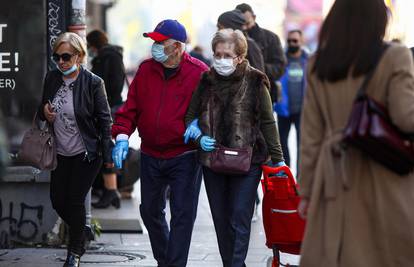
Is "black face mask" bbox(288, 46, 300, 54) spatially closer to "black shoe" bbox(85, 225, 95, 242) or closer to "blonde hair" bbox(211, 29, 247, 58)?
"black shoe" bbox(85, 225, 95, 242)

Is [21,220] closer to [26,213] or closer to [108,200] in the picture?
[26,213]

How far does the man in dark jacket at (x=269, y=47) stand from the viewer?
34.1 ft

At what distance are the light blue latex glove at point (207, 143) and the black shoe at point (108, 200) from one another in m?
4.57

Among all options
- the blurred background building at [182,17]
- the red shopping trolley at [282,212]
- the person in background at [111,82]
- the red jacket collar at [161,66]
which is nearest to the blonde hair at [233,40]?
the red jacket collar at [161,66]

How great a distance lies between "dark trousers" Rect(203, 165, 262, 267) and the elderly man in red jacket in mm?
206

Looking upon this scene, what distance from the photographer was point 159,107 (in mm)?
7262

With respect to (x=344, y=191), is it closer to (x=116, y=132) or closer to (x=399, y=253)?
(x=399, y=253)

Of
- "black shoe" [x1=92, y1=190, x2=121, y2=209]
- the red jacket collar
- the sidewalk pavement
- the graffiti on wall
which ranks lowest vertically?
"black shoe" [x1=92, y1=190, x2=121, y2=209]

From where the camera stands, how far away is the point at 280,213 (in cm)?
659

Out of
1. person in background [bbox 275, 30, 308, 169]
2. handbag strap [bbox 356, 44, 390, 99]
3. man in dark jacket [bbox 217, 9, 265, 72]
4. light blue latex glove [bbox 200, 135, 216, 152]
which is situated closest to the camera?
handbag strap [bbox 356, 44, 390, 99]

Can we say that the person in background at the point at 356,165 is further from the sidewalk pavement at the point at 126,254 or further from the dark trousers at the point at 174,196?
the sidewalk pavement at the point at 126,254

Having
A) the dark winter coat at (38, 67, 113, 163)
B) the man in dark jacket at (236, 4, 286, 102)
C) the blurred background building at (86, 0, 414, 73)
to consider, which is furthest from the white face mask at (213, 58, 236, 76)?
the blurred background building at (86, 0, 414, 73)

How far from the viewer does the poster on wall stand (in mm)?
8984

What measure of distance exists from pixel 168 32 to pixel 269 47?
11.1 ft
